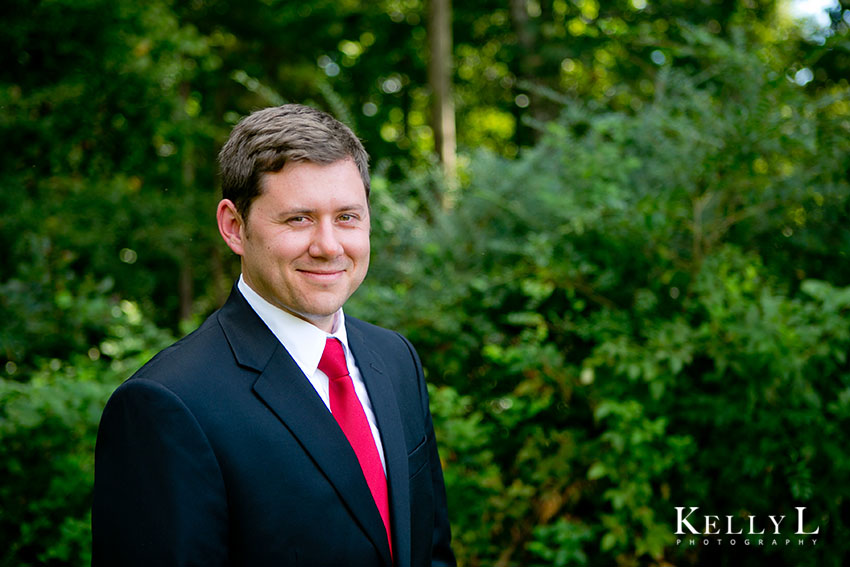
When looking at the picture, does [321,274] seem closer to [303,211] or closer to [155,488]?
[303,211]

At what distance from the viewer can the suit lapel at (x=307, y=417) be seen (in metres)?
1.51

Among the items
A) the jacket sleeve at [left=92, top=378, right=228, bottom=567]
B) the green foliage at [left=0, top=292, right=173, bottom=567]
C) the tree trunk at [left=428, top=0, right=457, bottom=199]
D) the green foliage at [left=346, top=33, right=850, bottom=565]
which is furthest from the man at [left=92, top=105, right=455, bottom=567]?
the tree trunk at [left=428, top=0, right=457, bottom=199]

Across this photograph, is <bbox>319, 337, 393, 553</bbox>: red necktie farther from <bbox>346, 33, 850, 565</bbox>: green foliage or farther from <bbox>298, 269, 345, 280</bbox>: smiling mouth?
<bbox>346, 33, 850, 565</bbox>: green foliage

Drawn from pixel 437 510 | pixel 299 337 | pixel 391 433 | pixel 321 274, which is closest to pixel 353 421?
pixel 391 433

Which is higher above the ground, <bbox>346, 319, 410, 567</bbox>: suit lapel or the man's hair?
the man's hair

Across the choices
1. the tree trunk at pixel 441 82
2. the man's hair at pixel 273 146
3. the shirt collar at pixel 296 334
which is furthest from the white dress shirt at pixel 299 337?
the tree trunk at pixel 441 82

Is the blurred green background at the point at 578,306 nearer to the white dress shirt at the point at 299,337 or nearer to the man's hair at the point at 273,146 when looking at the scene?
the white dress shirt at the point at 299,337

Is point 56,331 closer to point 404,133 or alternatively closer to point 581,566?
point 581,566

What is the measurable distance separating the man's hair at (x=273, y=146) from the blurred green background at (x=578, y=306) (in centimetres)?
203

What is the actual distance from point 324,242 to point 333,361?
0.31 m

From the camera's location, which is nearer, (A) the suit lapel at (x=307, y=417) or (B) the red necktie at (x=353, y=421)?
(A) the suit lapel at (x=307, y=417)

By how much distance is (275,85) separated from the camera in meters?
13.7

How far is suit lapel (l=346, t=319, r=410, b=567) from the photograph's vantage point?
162 centimetres

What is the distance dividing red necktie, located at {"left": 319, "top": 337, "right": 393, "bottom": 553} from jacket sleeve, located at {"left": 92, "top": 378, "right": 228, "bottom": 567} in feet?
1.12
